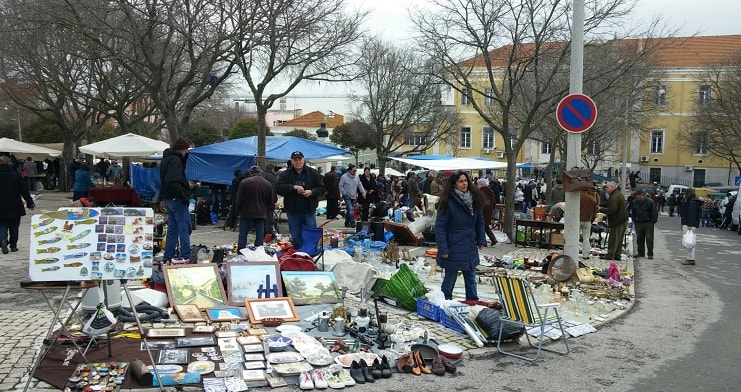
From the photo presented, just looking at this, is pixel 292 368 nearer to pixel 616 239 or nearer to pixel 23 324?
pixel 23 324

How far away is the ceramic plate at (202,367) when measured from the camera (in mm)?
5121

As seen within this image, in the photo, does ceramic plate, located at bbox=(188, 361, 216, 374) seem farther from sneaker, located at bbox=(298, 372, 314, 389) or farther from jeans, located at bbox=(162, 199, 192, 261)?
jeans, located at bbox=(162, 199, 192, 261)

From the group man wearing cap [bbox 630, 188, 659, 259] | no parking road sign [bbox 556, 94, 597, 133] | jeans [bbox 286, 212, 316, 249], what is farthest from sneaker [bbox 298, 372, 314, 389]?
man wearing cap [bbox 630, 188, 659, 259]

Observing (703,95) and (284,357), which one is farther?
(703,95)

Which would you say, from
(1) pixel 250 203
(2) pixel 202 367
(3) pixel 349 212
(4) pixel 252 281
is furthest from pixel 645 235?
(2) pixel 202 367

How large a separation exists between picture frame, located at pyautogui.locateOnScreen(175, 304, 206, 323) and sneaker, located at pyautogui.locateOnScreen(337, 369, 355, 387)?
207 centimetres

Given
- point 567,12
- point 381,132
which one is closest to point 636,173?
point 381,132

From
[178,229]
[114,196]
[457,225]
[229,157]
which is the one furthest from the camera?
[229,157]

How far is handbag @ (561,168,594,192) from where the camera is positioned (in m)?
9.32

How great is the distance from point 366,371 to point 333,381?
0.35m

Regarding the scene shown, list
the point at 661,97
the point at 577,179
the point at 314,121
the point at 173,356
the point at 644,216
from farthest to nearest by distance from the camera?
1. the point at 314,121
2. the point at 661,97
3. the point at 644,216
4. the point at 577,179
5. the point at 173,356

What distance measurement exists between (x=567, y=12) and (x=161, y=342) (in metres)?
11.5

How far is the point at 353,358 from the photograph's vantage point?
562cm

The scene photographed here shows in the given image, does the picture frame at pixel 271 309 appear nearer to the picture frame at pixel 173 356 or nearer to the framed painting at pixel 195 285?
the framed painting at pixel 195 285
